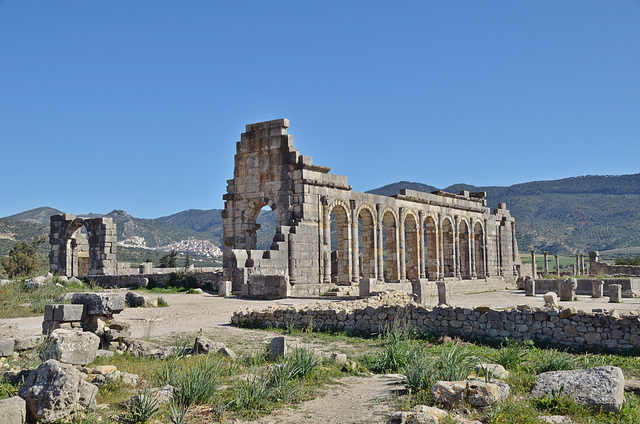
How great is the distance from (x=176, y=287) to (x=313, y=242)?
626cm

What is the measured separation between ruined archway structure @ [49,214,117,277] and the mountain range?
94355mm

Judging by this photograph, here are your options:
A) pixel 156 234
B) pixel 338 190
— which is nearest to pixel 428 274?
pixel 338 190

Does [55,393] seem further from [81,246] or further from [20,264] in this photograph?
[20,264]

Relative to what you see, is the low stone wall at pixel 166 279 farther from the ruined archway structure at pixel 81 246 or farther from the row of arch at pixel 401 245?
the row of arch at pixel 401 245

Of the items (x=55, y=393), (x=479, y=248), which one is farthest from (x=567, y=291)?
(x=55, y=393)

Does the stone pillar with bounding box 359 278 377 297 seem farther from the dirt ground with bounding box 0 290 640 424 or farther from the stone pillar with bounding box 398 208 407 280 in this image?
the stone pillar with bounding box 398 208 407 280

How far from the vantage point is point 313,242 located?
25875mm

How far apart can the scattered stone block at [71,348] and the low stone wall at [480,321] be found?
5.22 meters

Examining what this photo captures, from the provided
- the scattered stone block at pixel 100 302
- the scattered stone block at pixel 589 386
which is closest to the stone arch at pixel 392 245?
the scattered stone block at pixel 100 302

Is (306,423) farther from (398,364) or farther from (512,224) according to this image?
(512,224)

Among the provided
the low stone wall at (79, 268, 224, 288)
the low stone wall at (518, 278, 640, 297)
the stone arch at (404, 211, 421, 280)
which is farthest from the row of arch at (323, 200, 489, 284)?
the low stone wall at (518, 278, 640, 297)

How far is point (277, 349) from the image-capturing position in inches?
404

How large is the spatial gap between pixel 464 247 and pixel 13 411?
35.8 m

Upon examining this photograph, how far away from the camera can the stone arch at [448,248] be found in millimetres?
37394
